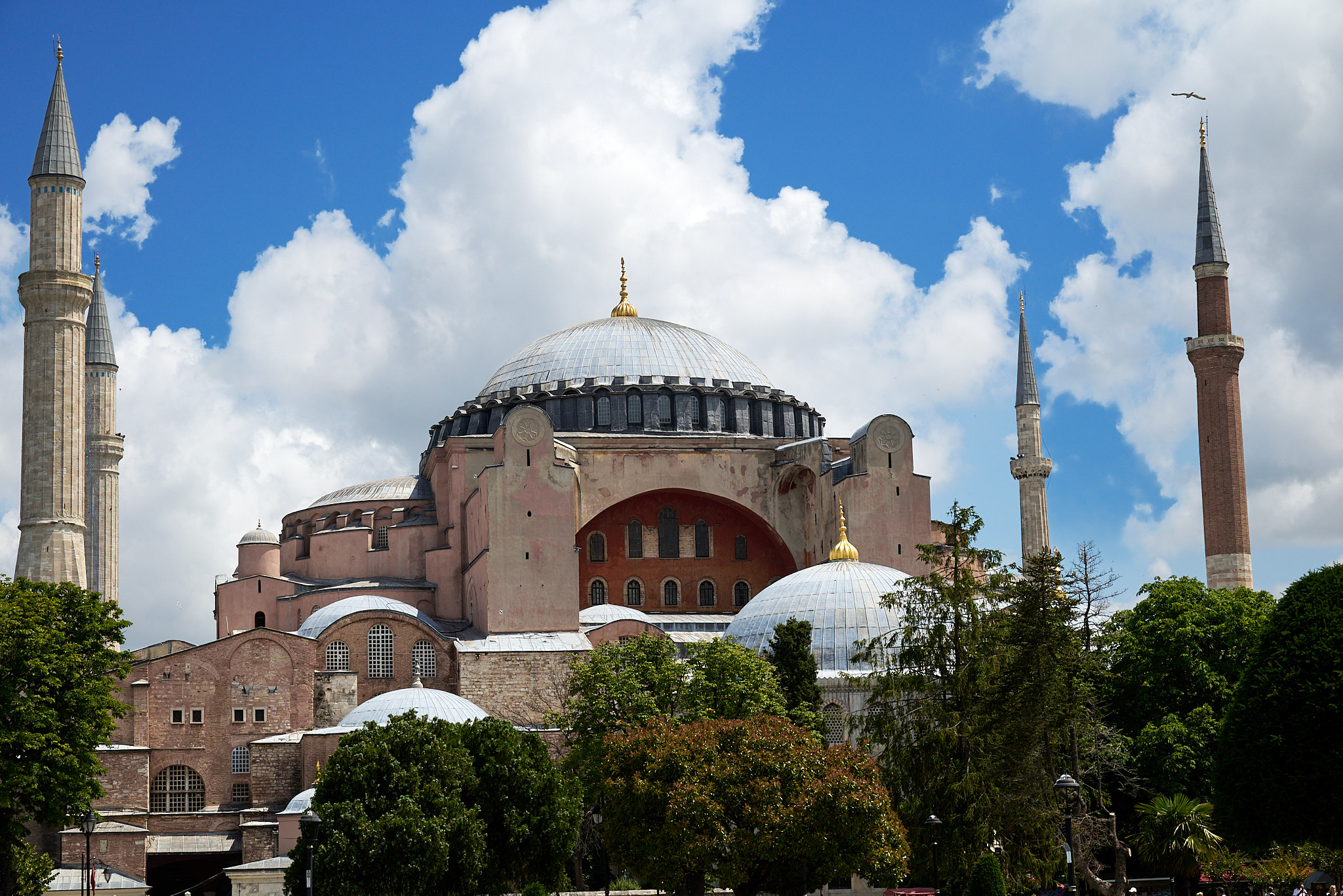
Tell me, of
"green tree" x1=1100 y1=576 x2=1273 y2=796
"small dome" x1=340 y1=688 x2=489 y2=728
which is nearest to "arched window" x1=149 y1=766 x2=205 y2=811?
"small dome" x1=340 y1=688 x2=489 y2=728

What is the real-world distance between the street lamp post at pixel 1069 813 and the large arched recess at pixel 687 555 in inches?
669

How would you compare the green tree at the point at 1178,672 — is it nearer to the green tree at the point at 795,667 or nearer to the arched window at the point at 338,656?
the green tree at the point at 795,667

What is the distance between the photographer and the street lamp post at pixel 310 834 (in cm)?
2231

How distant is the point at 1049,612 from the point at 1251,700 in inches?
149

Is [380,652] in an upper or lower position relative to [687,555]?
lower

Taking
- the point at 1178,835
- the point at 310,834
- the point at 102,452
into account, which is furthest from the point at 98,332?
the point at 1178,835

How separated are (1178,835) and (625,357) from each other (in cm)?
2283

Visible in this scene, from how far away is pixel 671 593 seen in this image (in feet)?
144

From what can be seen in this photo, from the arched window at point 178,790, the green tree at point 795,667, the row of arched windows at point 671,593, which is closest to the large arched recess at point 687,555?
the row of arched windows at point 671,593

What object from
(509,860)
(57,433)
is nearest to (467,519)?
(57,433)

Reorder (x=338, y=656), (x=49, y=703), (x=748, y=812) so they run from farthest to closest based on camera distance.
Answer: (x=338, y=656)
(x=49, y=703)
(x=748, y=812)

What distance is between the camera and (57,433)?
3775 centimetres

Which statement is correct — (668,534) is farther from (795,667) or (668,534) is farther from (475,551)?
(795,667)

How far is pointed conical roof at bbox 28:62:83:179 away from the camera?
38.5 metres
